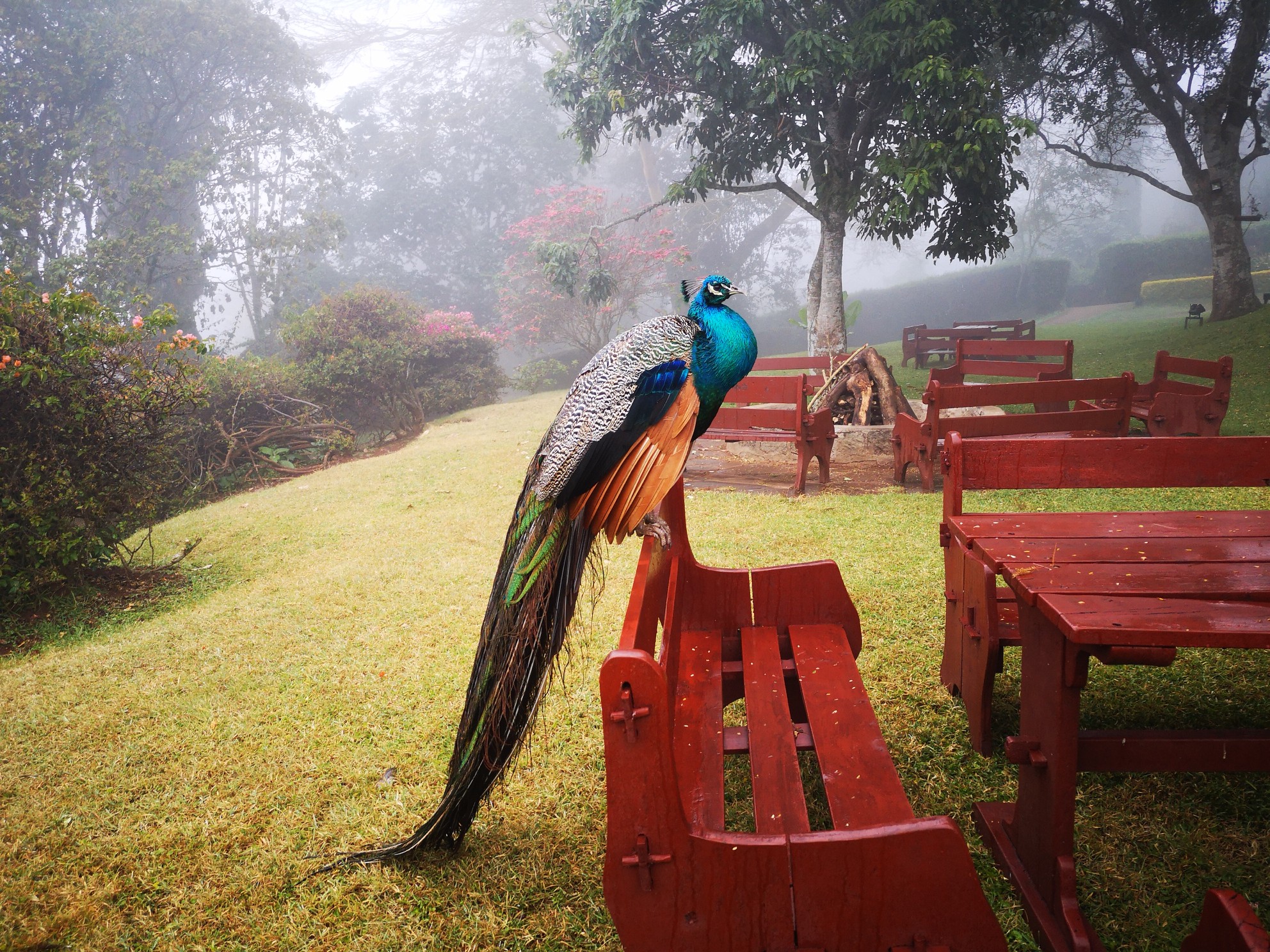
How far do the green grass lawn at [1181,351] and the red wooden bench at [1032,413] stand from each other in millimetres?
968

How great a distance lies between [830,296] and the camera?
959cm

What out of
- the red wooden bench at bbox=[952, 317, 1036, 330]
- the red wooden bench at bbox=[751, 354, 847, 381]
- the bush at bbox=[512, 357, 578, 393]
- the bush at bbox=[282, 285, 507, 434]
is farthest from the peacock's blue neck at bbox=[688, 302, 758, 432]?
the bush at bbox=[512, 357, 578, 393]

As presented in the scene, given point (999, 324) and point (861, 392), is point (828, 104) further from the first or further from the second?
point (999, 324)

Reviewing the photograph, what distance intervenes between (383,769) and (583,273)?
13.4 m

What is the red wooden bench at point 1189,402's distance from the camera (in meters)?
4.47

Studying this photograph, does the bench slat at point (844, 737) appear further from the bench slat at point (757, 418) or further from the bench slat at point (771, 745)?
the bench slat at point (757, 418)

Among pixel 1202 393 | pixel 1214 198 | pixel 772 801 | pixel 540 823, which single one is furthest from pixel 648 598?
pixel 1214 198

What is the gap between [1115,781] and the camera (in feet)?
6.34

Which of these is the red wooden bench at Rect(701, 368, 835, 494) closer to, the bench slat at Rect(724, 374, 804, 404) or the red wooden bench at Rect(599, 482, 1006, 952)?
the bench slat at Rect(724, 374, 804, 404)

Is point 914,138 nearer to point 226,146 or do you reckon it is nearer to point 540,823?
point 540,823

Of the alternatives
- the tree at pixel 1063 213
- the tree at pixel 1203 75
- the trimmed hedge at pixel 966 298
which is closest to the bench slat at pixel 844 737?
the tree at pixel 1203 75

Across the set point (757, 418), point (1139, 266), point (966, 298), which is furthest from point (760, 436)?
point (966, 298)

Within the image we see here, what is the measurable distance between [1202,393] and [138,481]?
6792 mm

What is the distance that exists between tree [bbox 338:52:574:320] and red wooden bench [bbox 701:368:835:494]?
15624 mm
